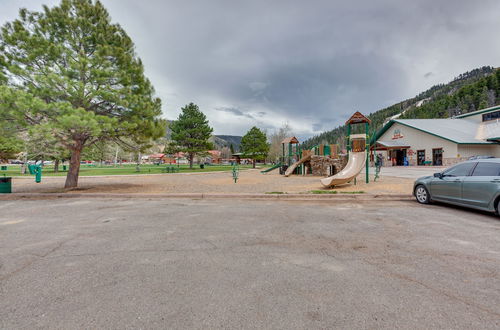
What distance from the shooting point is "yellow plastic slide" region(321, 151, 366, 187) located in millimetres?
10637

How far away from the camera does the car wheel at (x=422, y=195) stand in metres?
7.55

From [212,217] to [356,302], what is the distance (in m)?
4.21

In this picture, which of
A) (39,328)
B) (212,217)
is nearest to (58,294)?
(39,328)

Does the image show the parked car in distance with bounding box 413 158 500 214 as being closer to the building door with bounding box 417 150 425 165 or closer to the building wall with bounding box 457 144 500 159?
the building wall with bounding box 457 144 500 159

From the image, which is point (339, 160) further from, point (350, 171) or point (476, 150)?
point (476, 150)

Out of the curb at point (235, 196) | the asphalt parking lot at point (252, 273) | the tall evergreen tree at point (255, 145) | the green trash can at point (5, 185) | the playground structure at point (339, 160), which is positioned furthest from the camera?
the tall evergreen tree at point (255, 145)

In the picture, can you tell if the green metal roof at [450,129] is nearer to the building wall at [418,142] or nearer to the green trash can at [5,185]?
the building wall at [418,142]

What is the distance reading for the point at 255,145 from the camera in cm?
4338

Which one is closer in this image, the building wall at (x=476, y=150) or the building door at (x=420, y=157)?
the building wall at (x=476, y=150)

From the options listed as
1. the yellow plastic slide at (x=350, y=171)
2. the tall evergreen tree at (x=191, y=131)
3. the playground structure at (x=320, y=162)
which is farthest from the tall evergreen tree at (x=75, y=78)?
the tall evergreen tree at (x=191, y=131)

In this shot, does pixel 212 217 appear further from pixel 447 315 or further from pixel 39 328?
pixel 447 315

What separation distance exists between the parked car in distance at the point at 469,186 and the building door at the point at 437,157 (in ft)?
102

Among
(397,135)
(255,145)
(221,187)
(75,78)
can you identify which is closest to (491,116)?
(397,135)

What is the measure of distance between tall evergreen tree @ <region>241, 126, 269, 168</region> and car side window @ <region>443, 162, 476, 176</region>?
1422 inches
